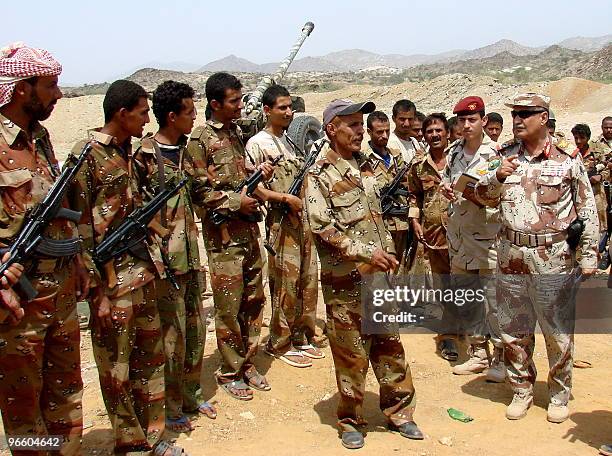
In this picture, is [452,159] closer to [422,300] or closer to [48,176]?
[422,300]

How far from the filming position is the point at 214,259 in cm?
466

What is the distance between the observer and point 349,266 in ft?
13.0

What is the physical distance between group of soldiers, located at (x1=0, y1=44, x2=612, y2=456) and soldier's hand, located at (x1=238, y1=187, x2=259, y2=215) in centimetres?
2

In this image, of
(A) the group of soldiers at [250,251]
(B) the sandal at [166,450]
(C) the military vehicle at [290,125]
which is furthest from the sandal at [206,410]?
(C) the military vehicle at [290,125]

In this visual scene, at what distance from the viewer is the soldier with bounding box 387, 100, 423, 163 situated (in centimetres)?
627

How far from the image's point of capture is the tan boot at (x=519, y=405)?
4.48 meters

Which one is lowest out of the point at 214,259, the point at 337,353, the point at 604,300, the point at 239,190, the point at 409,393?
the point at 604,300

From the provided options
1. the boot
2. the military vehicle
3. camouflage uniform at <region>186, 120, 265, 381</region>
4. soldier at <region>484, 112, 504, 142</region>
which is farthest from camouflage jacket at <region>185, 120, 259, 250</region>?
the military vehicle

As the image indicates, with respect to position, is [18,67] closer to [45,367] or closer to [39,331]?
[39,331]

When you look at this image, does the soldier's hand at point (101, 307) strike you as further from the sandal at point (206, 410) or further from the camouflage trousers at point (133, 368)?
the sandal at point (206, 410)

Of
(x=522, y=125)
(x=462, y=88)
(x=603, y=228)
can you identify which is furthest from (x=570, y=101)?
(x=522, y=125)

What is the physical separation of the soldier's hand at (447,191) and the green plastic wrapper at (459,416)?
5.48ft

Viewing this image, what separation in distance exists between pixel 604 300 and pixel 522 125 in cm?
380

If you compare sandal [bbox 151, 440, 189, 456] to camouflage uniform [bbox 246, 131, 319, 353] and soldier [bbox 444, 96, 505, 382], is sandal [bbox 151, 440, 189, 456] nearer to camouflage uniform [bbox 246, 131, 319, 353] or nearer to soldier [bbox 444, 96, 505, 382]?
camouflage uniform [bbox 246, 131, 319, 353]
